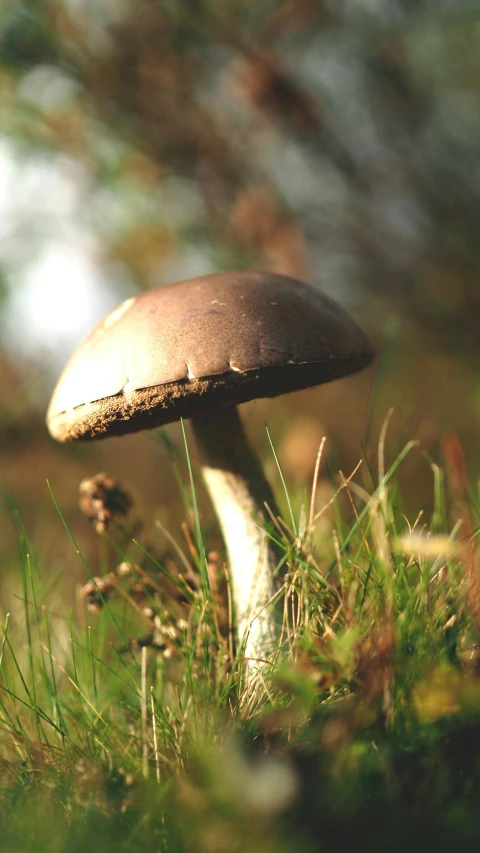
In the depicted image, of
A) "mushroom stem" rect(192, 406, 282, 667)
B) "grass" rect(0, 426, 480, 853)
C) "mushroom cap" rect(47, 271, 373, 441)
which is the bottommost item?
"grass" rect(0, 426, 480, 853)

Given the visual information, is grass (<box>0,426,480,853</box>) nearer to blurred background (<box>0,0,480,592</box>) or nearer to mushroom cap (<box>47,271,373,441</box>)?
mushroom cap (<box>47,271,373,441</box>)

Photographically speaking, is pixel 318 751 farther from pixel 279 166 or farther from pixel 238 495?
pixel 279 166

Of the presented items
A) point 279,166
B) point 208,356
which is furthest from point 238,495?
point 279,166

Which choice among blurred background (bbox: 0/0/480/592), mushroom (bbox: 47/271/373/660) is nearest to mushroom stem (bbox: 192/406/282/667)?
mushroom (bbox: 47/271/373/660)

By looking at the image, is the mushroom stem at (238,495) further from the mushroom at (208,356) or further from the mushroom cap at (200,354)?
the mushroom cap at (200,354)

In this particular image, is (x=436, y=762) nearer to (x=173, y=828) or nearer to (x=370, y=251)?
(x=173, y=828)

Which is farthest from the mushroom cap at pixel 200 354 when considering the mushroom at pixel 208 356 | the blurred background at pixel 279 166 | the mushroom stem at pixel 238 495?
the blurred background at pixel 279 166
